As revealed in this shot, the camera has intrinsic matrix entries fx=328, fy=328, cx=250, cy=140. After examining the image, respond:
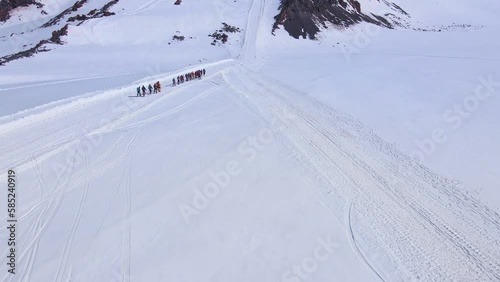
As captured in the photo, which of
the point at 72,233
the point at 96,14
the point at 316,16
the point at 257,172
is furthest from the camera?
the point at 316,16

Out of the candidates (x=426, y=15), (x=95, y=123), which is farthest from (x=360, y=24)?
(x=95, y=123)

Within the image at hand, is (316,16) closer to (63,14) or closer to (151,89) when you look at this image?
(151,89)

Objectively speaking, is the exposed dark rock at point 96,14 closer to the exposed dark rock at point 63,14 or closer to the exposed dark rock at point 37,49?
the exposed dark rock at point 63,14

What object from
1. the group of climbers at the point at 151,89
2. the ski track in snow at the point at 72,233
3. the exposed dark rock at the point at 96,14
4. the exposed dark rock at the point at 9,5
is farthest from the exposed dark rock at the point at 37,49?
the ski track in snow at the point at 72,233

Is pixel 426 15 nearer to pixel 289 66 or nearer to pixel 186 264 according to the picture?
pixel 289 66

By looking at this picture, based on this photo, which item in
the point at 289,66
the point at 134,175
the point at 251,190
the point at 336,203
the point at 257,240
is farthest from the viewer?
the point at 289,66

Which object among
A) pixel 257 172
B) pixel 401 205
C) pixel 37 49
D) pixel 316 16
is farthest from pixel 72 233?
pixel 316 16
